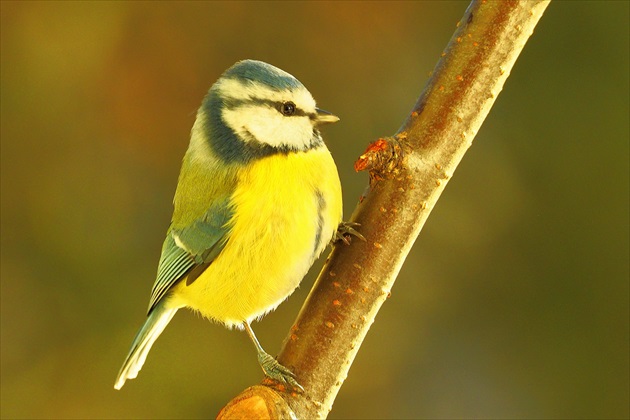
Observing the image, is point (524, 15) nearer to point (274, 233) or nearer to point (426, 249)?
point (274, 233)

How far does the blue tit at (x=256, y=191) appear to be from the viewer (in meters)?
0.91

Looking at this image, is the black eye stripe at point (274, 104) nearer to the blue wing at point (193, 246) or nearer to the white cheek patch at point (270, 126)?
the white cheek patch at point (270, 126)

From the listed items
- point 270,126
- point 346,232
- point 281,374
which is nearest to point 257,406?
point 281,374

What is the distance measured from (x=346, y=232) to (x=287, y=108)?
0.52 ft

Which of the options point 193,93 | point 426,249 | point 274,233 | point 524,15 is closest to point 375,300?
point 274,233

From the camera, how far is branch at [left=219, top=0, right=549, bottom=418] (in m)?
0.83

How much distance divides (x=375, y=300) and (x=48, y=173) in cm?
96

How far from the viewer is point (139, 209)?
1581 mm

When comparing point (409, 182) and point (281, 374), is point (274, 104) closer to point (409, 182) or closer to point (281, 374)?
point (409, 182)

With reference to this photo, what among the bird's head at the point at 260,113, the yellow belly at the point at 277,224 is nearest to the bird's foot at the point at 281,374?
the yellow belly at the point at 277,224

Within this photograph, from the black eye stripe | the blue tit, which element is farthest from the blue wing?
the black eye stripe

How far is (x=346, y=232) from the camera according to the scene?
88 centimetres

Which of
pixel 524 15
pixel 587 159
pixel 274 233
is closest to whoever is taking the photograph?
pixel 524 15

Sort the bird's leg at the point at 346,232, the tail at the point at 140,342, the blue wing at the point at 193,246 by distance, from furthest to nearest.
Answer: the tail at the point at 140,342 < the blue wing at the point at 193,246 < the bird's leg at the point at 346,232
